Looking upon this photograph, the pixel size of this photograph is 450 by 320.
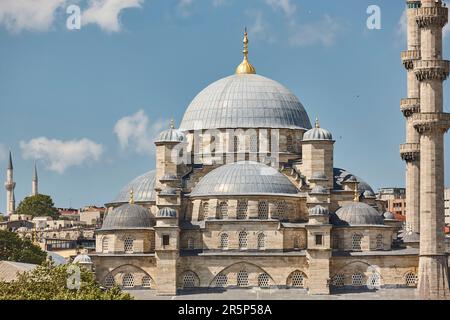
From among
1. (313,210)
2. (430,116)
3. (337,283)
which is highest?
(430,116)

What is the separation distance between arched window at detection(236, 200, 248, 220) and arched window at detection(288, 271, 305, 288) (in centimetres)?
374

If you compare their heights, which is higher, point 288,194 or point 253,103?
point 253,103

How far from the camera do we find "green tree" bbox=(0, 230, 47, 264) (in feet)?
250

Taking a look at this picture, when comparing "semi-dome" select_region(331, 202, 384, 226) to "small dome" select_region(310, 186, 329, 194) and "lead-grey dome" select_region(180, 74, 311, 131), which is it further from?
"lead-grey dome" select_region(180, 74, 311, 131)

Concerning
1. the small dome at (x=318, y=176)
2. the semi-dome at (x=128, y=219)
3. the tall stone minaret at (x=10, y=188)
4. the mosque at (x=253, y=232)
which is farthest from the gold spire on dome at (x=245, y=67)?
the tall stone minaret at (x=10, y=188)

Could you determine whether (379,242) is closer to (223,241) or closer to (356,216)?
(356,216)

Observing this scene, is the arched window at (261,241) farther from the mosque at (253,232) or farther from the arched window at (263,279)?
the arched window at (263,279)

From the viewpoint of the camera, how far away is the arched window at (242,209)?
5825 cm

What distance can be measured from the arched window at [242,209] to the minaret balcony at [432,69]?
A: 10527 mm

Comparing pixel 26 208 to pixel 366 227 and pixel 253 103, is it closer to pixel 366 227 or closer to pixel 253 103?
pixel 253 103

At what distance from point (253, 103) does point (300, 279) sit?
12.8 meters

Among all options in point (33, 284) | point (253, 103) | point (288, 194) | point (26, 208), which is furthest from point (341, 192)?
point (26, 208)

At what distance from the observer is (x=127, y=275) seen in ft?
188

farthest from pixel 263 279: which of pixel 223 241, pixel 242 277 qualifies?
pixel 223 241
